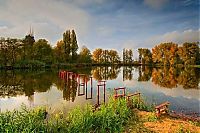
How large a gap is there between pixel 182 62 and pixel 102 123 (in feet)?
242

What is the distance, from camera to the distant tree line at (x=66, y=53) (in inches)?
2181

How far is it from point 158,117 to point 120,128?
204cm

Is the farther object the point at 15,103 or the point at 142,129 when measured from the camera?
the point at 15,103

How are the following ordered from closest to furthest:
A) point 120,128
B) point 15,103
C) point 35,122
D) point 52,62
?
point 35,122 < point 120,128 < point 15,103 < point 52,62

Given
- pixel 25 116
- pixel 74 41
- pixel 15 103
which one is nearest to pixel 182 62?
pixel 74 41

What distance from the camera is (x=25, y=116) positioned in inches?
306

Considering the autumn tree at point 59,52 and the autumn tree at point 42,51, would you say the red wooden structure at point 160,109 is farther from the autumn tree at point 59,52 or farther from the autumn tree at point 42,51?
the autumn tree at point 59,52

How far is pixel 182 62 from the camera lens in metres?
77.4

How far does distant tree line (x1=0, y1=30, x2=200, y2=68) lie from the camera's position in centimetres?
5541

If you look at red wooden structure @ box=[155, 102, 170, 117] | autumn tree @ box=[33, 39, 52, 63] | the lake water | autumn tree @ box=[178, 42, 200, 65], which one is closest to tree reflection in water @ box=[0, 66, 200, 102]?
the lake water

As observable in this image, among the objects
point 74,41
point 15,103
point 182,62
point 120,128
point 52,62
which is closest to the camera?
point 120,128

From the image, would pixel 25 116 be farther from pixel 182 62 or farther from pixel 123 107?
pixel 182 62

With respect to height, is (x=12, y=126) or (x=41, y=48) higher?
(x=41, y=48)

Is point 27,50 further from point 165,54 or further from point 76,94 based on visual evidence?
point 165,54
